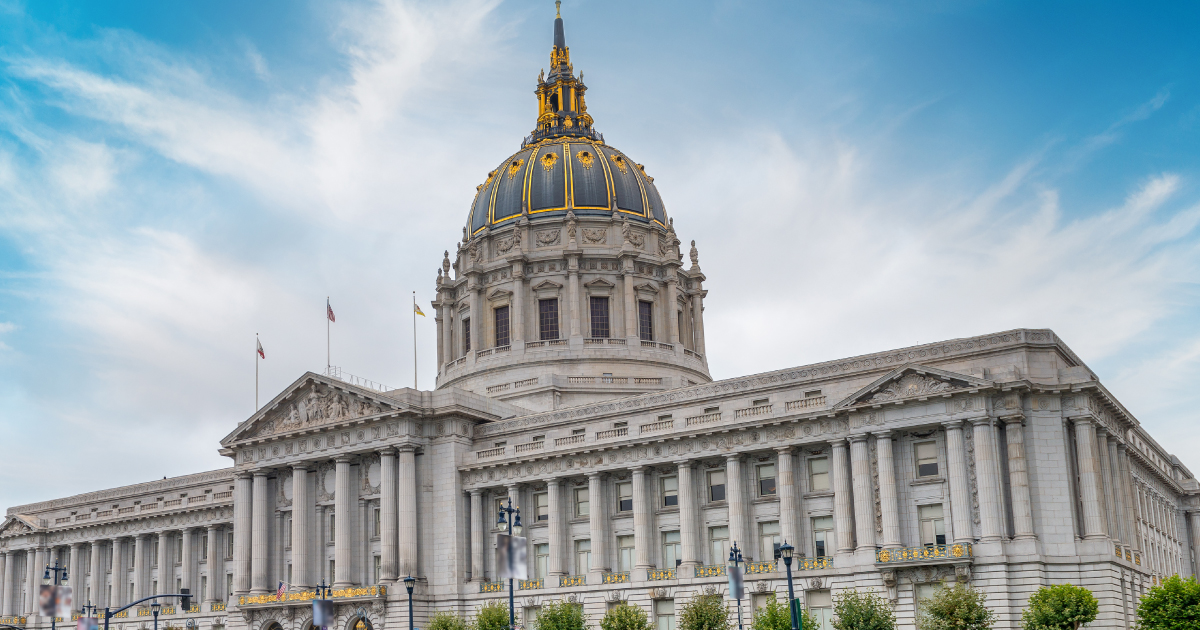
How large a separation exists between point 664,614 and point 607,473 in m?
9.36

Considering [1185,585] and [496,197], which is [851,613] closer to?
[1185,585]

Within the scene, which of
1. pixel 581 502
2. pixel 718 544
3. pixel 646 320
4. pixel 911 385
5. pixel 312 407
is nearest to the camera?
pixel 911 385

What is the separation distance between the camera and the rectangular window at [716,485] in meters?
76.6

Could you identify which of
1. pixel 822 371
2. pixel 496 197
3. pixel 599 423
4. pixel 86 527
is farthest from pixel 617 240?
pixel 86 527

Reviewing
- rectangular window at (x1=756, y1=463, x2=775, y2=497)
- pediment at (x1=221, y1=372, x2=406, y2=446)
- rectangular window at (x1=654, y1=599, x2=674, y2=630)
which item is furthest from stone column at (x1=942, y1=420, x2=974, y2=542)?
pediment at (x1=221, y1=372, x2=406, y2=446)

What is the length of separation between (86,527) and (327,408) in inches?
1439

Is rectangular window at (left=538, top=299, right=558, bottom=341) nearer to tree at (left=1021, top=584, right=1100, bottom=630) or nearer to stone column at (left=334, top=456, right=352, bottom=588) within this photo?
stone column at (left=334, top=456, right=352, bottom=588)

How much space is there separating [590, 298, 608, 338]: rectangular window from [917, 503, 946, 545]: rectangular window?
4048 centimetres

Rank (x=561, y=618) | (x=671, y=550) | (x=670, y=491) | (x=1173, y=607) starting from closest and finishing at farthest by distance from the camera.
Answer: (x=1173, y=607) < (x=561, y=618) < (x=671, y=550) < (x=670, y=491)

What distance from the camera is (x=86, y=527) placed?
111 metres

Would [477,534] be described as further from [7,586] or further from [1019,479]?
[7,586]

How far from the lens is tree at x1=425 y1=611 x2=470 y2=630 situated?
3000 inches

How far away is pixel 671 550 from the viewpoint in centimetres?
7800

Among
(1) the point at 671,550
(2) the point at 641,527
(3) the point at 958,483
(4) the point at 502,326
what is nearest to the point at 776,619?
(3) the point at 958,483
